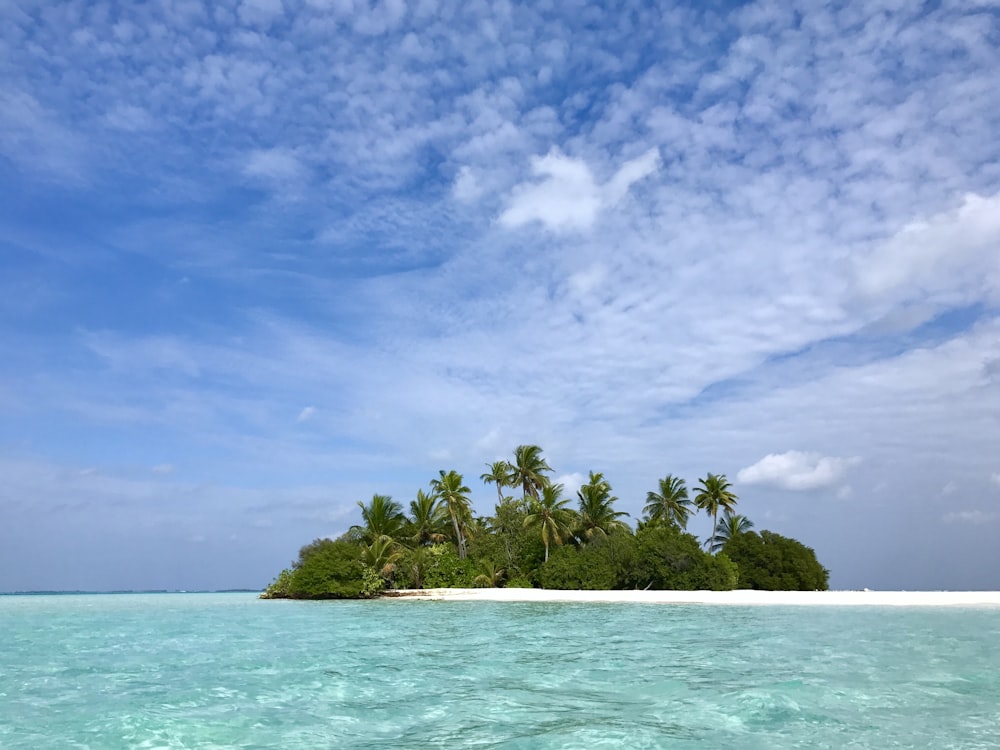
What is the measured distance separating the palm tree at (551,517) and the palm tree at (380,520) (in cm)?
1102

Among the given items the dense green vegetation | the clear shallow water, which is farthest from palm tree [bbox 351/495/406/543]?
the clear shallow water

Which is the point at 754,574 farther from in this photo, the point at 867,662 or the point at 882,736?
the point at 882,736

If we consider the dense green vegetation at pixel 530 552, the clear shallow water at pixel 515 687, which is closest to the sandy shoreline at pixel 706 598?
the dense green vegetation at pixel 530 552

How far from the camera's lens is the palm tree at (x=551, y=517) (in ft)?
166

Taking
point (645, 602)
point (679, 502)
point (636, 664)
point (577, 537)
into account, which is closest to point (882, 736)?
point (636, 664)

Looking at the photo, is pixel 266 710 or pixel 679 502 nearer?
pixel 266 710

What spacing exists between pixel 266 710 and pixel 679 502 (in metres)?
53.2

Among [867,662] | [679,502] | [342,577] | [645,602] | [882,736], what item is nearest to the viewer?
[882,736]

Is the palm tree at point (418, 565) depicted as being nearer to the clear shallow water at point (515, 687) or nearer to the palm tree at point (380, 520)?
the palm tree at point (380, 520)

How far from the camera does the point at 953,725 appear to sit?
927cm

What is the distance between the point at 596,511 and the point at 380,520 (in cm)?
1677

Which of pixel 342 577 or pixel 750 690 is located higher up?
pixel 342 577

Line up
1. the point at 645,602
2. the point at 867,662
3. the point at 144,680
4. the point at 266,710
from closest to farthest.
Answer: the point at 266,710 → the point at 144,680 → the point at 867,662 → the point at 645,602

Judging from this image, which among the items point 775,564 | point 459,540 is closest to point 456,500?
point 459,540
